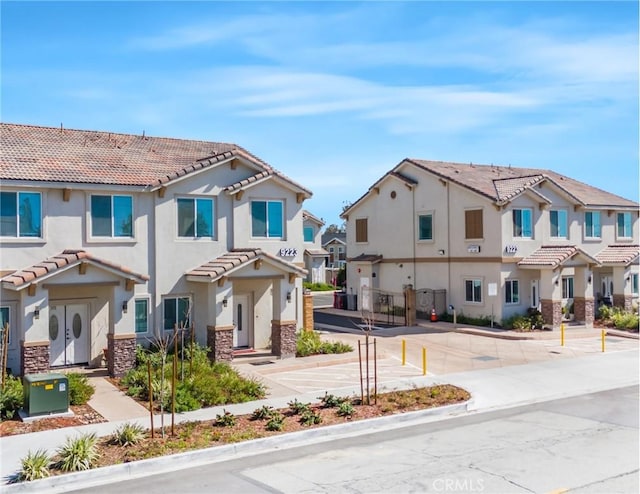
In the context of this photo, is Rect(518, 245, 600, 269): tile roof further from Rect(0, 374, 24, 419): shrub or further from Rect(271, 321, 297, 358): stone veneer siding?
Rect(0, 374, 24, 419): shrub

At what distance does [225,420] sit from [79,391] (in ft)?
15.0

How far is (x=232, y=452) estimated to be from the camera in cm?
1309

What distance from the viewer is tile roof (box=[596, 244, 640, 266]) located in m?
36.1

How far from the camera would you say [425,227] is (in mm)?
36375

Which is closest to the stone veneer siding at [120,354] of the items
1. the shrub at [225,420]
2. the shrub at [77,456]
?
the shrub at [225,420]

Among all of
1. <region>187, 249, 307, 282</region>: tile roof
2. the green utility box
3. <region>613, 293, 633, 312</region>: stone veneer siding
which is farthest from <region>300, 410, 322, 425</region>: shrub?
<region>613, 293, 633, 312</region>: stone veneer siding

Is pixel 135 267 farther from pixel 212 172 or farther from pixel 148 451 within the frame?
pixel 148 451

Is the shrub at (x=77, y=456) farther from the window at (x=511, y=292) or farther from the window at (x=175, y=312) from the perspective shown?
the window at (x=511, y=292)

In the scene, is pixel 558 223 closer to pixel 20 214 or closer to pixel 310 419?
pixel 310 419

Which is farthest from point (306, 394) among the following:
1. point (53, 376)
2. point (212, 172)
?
point (212, 172)

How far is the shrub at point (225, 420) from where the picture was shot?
1459 cm

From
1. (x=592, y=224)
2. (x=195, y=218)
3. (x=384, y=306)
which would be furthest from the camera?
(x=384, y=306)

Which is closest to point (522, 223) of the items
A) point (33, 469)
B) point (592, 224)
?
point (592, 224)

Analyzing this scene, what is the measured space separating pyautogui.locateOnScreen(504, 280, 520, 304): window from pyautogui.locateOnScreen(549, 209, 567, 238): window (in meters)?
4.03
